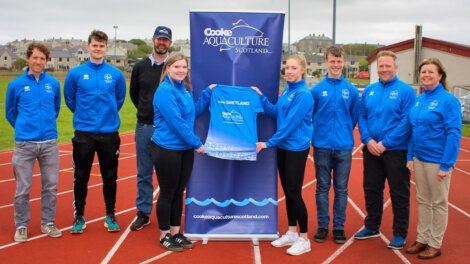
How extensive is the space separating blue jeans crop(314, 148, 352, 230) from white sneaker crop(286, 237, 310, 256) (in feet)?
1.51

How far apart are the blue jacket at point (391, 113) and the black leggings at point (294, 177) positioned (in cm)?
79

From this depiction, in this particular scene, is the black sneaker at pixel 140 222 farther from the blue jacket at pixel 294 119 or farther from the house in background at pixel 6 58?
the house in background at pixel 6 58

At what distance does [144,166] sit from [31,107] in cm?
141

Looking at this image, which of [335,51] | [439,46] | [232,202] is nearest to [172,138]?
[232,202]

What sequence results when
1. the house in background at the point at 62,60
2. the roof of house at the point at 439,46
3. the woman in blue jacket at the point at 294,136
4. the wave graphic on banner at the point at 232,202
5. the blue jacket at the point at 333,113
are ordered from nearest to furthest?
the woman in blue jacket at the point at 294,136 → the blue jacket at the point at 333,113 → the wave graphic on banner at the point at 232,202 → the roof of house at the point at 439,46 → the house in background at the point at 62,60

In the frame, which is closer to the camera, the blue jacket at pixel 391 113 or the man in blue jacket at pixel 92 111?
the blue jacket at pixel 391 113

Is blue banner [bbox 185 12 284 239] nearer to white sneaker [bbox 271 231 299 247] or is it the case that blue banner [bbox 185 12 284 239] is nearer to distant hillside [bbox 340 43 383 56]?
white sneaker [bbox 271 231 299 247]

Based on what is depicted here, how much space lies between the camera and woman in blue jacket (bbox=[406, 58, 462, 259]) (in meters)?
4.27

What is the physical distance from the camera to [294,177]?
4641 millimetres

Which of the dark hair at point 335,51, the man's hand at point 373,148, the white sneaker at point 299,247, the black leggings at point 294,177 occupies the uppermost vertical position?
the dark hair at point 335,51

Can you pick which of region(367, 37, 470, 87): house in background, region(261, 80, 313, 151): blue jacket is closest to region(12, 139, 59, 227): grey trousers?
region(261, 80, 313, 151): blue jacket

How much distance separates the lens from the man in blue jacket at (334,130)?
191 inches

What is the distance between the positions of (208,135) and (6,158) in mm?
7015

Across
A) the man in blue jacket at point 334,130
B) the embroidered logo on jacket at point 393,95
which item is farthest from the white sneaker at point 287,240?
the embroidered logo on jacket at point 393,95
